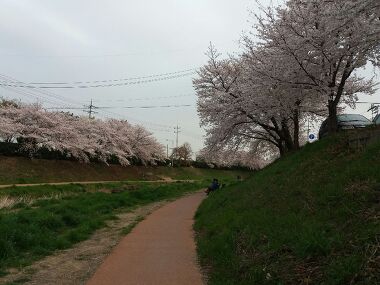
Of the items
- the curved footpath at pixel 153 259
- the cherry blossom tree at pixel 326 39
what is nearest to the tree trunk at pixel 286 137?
the cherry blossom tree at pixel 326 39

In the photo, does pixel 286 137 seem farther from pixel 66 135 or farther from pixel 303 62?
pixel 66 135

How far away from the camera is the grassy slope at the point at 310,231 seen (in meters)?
5.48

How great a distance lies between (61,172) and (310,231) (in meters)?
38.0

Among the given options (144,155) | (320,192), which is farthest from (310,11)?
(144,155)

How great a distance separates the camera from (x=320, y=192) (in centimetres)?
864

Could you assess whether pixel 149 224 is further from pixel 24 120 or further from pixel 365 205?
pixel 24 120

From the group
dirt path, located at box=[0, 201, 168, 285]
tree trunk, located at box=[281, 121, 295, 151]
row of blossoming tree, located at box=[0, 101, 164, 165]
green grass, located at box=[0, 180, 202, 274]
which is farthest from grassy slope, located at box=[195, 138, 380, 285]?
row of blossoming tree, located at box=[0, 101, 164, 165]

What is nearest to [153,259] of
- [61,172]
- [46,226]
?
[46,226]

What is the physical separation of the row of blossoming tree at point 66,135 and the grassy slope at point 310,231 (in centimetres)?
3325

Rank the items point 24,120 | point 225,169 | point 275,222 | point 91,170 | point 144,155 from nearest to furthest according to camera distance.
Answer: point 275,222 < point 24,120 < point 91,170 < point 144,155 < point 225,169

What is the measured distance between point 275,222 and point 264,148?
99.0ft

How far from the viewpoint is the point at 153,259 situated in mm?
10023

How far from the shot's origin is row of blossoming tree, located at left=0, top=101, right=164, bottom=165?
1628 inches

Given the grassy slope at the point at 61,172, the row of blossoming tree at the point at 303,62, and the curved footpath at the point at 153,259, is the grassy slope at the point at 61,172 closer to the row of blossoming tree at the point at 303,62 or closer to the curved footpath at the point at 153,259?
the row of blossoming tree at the point at 303,62
